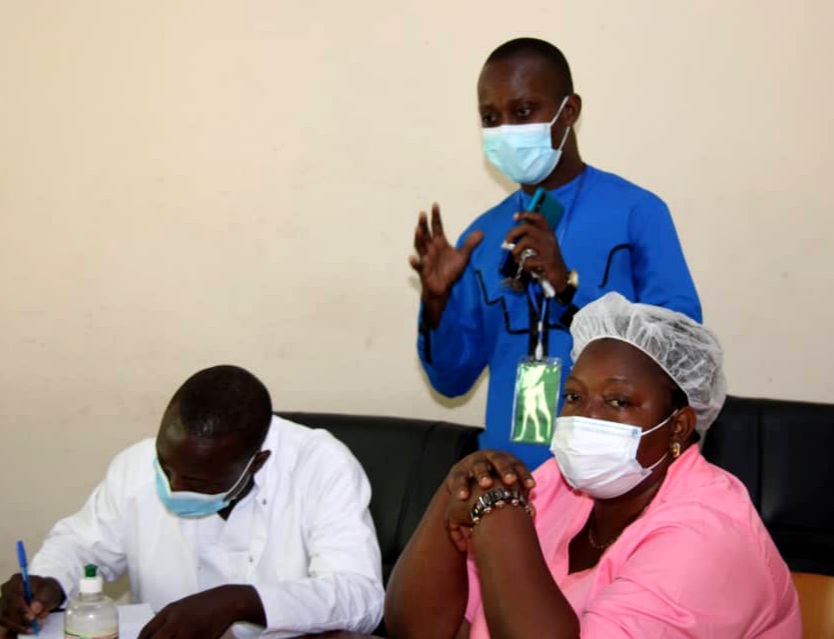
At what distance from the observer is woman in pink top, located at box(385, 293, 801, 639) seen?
1.58 meters

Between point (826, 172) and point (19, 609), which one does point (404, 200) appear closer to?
point (826, 172)

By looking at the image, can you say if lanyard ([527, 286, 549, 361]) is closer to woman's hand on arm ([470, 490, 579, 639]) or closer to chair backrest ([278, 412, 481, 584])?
chair backrest ([278, 412, 481, 584])

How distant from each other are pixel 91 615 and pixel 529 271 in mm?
1053

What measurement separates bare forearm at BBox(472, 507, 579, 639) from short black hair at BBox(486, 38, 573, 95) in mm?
1103

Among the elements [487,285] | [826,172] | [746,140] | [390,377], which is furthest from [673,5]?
[390,377]

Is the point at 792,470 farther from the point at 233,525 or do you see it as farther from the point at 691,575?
the point at 233,525

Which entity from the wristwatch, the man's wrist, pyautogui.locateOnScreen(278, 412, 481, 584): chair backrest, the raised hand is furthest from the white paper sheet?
the wristwatch

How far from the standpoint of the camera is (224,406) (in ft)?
7.26

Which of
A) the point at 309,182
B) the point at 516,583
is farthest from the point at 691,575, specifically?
the point at 309,182

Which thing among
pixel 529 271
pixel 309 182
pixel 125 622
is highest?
pixel 309 182

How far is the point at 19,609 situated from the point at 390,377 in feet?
5.51

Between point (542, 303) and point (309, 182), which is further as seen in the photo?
point (309, 182)

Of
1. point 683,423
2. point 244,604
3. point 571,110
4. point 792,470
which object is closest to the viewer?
point 683,423

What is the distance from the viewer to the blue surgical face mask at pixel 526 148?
2379mm
